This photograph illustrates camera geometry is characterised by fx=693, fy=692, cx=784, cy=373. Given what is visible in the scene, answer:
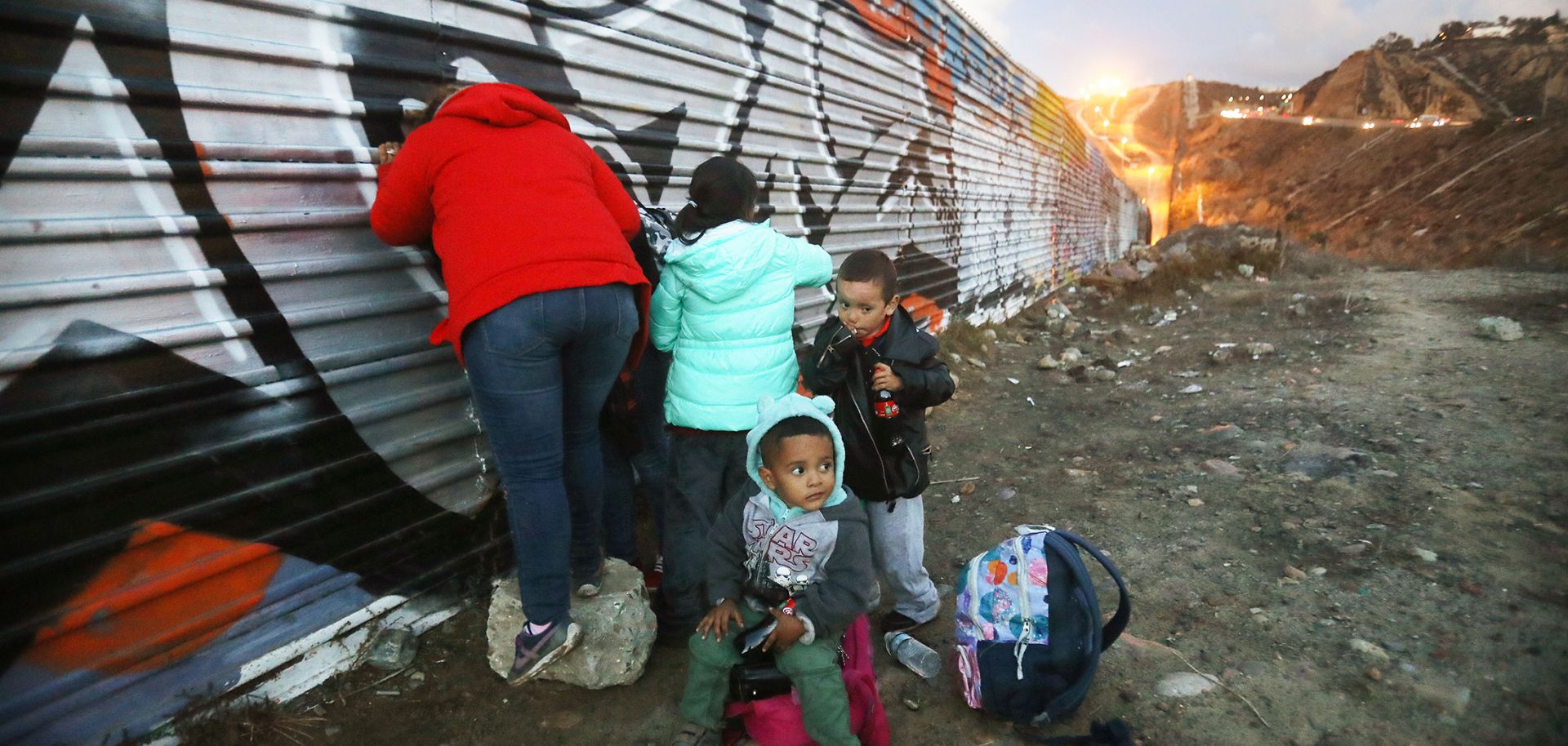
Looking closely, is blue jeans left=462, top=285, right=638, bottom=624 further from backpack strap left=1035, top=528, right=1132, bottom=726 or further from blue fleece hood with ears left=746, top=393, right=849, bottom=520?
backpack strap left=1035, top=528, right=1132, bottom=726

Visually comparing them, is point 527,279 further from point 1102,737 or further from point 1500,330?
point 1500,330

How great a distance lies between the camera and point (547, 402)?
192 centimetres

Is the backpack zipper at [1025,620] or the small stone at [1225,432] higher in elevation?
the backpack zipper at [1025,620]

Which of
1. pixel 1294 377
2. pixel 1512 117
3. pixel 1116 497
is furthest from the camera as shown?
pixel 1512 117

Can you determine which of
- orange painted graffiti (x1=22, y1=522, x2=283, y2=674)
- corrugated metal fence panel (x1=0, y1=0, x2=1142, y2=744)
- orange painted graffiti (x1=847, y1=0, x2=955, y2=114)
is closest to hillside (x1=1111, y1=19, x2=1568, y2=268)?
orange painted graffiti (x1=847, y1=0, x2=955, y2=114)

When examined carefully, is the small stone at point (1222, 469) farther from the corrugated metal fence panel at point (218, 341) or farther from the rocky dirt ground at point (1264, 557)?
the corrugated metal fence panel at point (218, 341)

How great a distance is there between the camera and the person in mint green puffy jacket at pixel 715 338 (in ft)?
7.09

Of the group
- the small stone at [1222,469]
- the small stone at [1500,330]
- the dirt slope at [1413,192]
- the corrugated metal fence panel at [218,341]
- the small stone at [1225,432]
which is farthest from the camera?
the dirt slope at [1413,192]

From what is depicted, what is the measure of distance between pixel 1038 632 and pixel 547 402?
4.94 ft

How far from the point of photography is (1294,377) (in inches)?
203

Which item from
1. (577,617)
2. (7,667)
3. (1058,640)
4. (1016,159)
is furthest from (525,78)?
(1016,159)

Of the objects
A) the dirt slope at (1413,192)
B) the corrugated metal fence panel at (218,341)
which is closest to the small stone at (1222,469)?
the corrugated metal fence panel at (218,341)

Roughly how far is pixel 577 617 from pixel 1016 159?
29.1 feet

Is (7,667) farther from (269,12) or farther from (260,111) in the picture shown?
(269,12)
